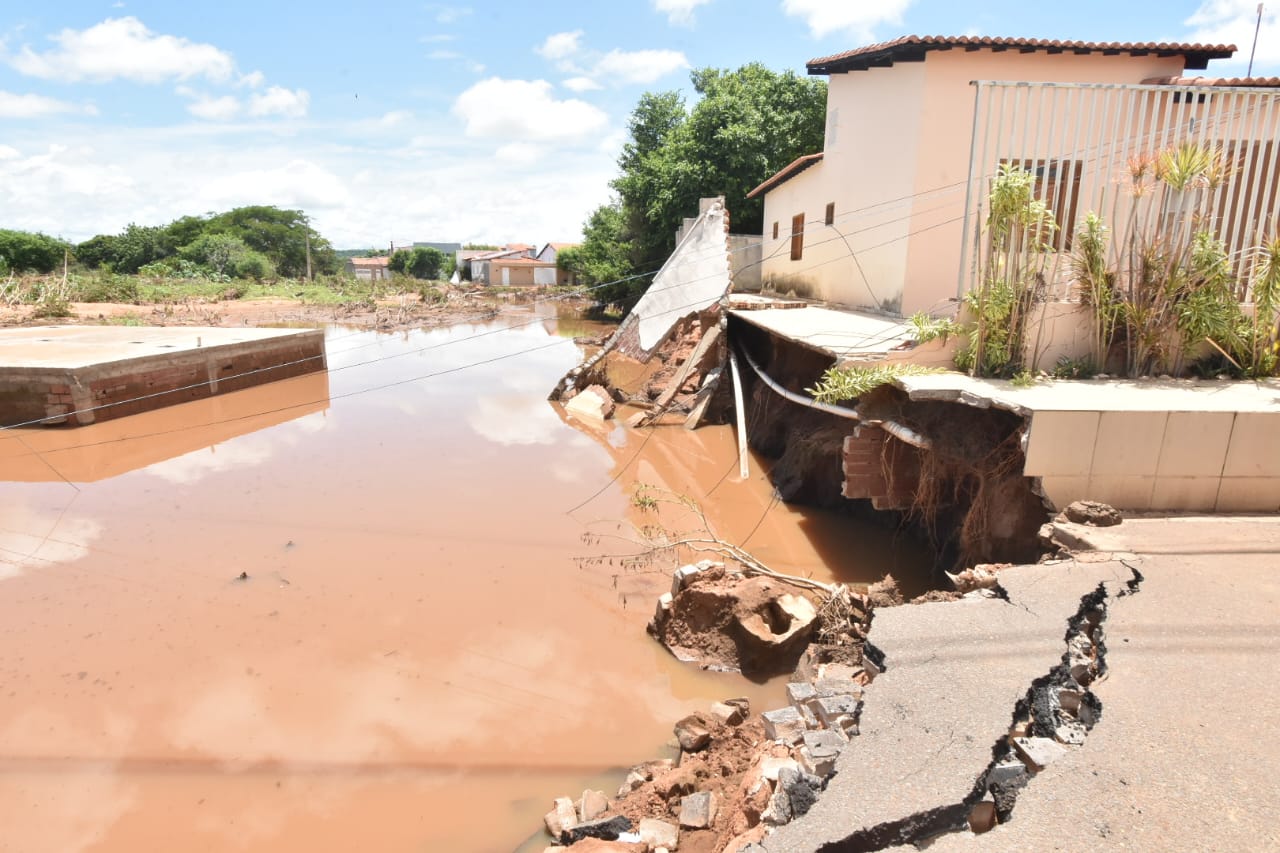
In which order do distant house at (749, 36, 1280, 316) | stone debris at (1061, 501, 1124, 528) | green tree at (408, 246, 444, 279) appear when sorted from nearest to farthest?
stone debris at (1061, 501, 1124, 528)
distant house at (749, 36, 1280, 316)
green tree at (408, 246, 444, 279)

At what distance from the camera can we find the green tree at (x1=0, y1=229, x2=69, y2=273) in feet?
124

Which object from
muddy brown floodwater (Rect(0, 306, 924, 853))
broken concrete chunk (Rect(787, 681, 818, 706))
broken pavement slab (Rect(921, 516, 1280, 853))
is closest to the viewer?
broken pavement slab (Rect(921, 516, 1280, 853))

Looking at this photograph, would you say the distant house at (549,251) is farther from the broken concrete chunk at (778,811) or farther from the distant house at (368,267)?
the broken concrete chunk at (778,811)

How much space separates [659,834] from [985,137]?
24.5 ft

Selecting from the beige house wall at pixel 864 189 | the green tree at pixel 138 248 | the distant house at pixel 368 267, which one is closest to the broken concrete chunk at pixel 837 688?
the beige house wall at pixel 864 189

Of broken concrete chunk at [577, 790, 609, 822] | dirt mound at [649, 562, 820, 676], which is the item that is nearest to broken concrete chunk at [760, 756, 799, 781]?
broken concrete chunk at [577, 790, 609, 822]

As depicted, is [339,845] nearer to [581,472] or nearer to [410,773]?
[410,773]

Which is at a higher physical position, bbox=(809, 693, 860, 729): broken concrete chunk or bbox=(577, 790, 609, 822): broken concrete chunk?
bbox=(809, 693, 860, 729): broken concrete chunk

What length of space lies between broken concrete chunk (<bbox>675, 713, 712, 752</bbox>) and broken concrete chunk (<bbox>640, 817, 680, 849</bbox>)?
2.37ft

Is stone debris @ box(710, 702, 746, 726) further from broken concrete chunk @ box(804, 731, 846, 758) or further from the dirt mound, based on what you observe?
broken concrete chunk @ box(804, 731, 846, 758)

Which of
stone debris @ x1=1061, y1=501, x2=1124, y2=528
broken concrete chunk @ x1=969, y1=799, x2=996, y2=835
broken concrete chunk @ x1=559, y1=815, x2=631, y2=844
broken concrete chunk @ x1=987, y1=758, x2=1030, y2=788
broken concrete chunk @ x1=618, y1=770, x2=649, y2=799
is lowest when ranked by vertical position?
broken concrete chunk @ x1=618, y1=770, x2=649, y2=799

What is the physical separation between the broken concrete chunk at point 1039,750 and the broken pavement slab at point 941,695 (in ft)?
0.28

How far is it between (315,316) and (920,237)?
2688 centimetres

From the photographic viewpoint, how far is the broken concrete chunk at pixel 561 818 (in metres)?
3.75
